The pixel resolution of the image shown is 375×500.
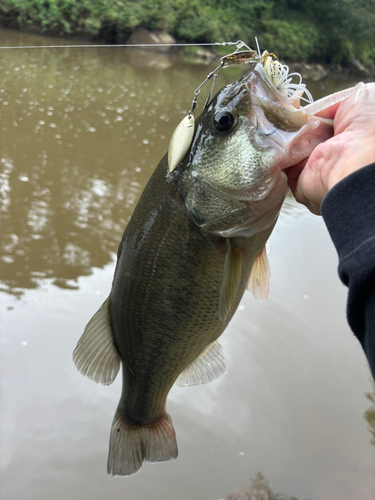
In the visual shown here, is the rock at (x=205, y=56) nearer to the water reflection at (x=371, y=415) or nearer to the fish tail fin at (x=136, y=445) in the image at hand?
the water reflection at (x=371, y=415)

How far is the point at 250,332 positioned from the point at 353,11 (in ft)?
119

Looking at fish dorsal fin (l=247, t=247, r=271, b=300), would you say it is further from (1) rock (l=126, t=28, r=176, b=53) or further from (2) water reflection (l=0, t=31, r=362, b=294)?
(1) rock (l=126, t=28, r=176, b=53)

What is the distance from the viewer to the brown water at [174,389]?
2549 mm

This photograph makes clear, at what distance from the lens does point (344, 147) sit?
1.14 metres

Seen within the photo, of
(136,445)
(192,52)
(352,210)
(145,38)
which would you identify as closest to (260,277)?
(352,210)

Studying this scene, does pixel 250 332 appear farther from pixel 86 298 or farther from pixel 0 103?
pixel 0 103

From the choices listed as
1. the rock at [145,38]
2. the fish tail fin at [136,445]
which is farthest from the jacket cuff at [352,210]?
the rock at [145,38]

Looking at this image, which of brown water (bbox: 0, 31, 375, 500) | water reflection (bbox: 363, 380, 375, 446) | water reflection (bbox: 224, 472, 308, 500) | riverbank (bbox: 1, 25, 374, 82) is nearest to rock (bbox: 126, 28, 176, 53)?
riverbank (bbox: 1, 25, 374, 82)

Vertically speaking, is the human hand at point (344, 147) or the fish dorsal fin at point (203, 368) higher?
the human hand at point (344, 147)

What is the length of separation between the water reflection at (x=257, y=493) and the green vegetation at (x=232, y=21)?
19.6 metres

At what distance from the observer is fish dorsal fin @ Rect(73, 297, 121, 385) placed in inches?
65.5

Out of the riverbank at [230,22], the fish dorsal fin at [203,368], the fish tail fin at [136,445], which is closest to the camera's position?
the fish tail fin at [136,445]

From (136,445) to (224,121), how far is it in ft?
4.58

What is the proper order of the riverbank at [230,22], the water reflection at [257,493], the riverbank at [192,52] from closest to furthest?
the water reflection at [257,493]
the riverbank at [230,22]
the riverbank at [192,52]
